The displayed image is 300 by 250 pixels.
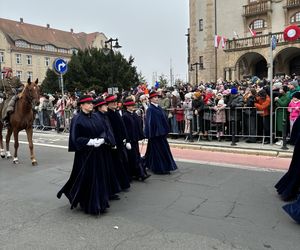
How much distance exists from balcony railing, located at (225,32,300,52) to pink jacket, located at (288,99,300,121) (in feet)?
84.6

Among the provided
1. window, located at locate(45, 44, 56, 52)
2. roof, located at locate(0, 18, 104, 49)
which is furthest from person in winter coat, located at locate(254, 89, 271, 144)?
window, located at locate(45, 44, 56, 52)

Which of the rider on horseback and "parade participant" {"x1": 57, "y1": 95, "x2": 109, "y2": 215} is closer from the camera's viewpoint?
"parade participant" {"x1": 57, "y1": 95, "x2": 109, "y2": 215}

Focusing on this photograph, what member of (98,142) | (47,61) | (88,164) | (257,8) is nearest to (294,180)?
(98,142)

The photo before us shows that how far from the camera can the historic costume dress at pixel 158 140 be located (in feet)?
25.8

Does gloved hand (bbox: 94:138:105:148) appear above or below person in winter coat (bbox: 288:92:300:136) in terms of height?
below

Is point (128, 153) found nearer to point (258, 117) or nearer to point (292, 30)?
point (258, 117)

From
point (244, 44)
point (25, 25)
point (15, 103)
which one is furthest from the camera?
point (25, 25)

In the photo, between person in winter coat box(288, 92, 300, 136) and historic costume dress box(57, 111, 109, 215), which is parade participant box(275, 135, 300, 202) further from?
person in winter coat box(288, 92, 300, 136)

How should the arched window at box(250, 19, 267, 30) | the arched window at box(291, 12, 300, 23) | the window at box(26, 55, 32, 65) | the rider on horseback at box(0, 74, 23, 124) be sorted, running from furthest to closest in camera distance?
the window at box(26, 55, 32, 65) < the arched window at box(250, 19, 267, 30) < the arched window at box(291, 12, 300, 23) < the rider on horseback at box(0, 74, 23, 124)

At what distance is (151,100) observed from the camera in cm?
796

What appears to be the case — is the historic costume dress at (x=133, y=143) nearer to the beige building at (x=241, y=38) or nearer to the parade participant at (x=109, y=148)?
the parade participant at (x=109, y=148)

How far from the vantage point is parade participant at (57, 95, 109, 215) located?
5336mm

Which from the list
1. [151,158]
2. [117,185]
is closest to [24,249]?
[117,185]

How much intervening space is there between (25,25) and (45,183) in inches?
3069
